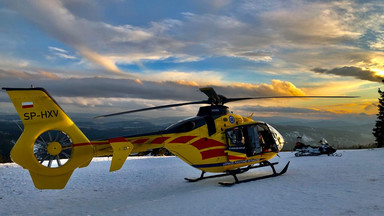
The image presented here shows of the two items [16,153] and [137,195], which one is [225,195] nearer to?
[137,195]

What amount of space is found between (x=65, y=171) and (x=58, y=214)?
59.4 inches

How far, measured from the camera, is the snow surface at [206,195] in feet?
29.6

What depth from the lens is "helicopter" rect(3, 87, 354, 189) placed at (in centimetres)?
997

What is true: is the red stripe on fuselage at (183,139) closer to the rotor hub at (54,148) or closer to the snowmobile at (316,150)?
the rotor hub at (54,148)

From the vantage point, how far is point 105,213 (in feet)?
31.8

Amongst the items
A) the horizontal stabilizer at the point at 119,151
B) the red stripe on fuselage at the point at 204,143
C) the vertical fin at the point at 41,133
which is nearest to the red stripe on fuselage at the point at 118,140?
the horizontal stabilizer at the point at 119,151

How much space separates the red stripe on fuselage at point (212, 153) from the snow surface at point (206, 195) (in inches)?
54.2

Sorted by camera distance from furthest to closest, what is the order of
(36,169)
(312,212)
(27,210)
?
1. (27,210)
2. (36,169)
3. (312,212)

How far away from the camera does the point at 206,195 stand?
10992 millimetres

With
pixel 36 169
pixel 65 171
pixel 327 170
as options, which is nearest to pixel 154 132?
pixel 65 171

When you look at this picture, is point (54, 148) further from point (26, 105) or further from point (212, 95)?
point (212, 95)

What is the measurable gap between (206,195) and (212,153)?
7.75 feet

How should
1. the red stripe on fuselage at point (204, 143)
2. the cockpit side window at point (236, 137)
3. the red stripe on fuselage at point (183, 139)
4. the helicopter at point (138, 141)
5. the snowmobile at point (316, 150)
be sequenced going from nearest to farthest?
the helicopter at point (138, 141)
the red stripe on fuselage at point (183, 139)
the red stripe on fuselage at point (204, 143)
the cockpit side window at point (236, 137)
the snowmobile at point (316, 150)

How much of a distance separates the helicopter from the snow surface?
4.09 ft
